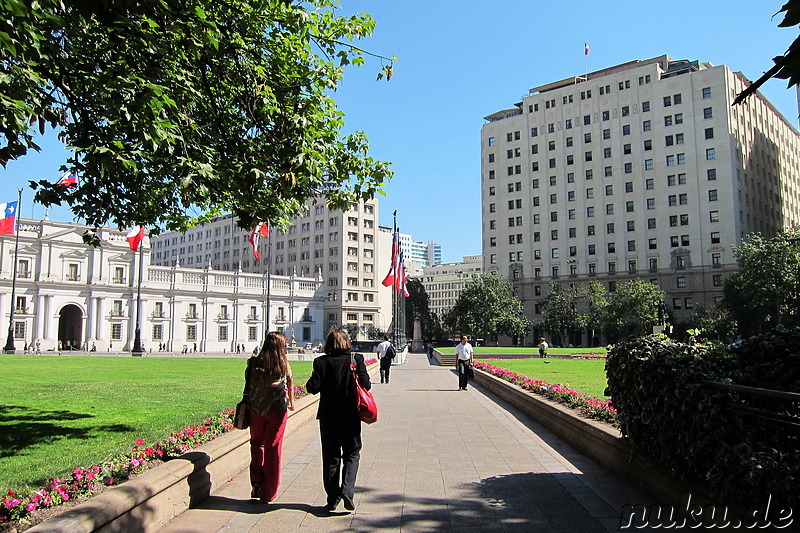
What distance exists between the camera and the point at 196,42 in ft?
24.1

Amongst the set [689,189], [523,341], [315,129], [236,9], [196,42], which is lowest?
[523,341]

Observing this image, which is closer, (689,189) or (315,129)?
(315,129)

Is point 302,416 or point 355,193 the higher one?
point 355,193

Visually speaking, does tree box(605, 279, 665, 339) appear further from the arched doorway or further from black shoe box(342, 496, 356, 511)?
black shoe box(342, 496, 356, 511)

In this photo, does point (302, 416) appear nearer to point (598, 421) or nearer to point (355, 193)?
point (355, 193)

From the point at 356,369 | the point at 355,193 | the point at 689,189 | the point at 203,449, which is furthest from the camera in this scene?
the point at 689,189

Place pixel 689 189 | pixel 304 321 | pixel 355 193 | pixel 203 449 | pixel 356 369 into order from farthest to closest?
pixel 304 321 < pixel 689 189 < pixel 355 193 < pixel 203 449 < pixel 356 369

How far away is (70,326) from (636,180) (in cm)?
7483

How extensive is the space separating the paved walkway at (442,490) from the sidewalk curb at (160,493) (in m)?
0.16

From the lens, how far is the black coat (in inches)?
233

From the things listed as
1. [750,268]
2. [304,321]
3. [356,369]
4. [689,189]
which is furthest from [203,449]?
[304,321]

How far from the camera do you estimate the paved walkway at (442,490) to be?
5293mm

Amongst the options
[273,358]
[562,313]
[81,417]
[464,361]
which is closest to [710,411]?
[273,358]

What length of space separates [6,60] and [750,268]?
213 feet
